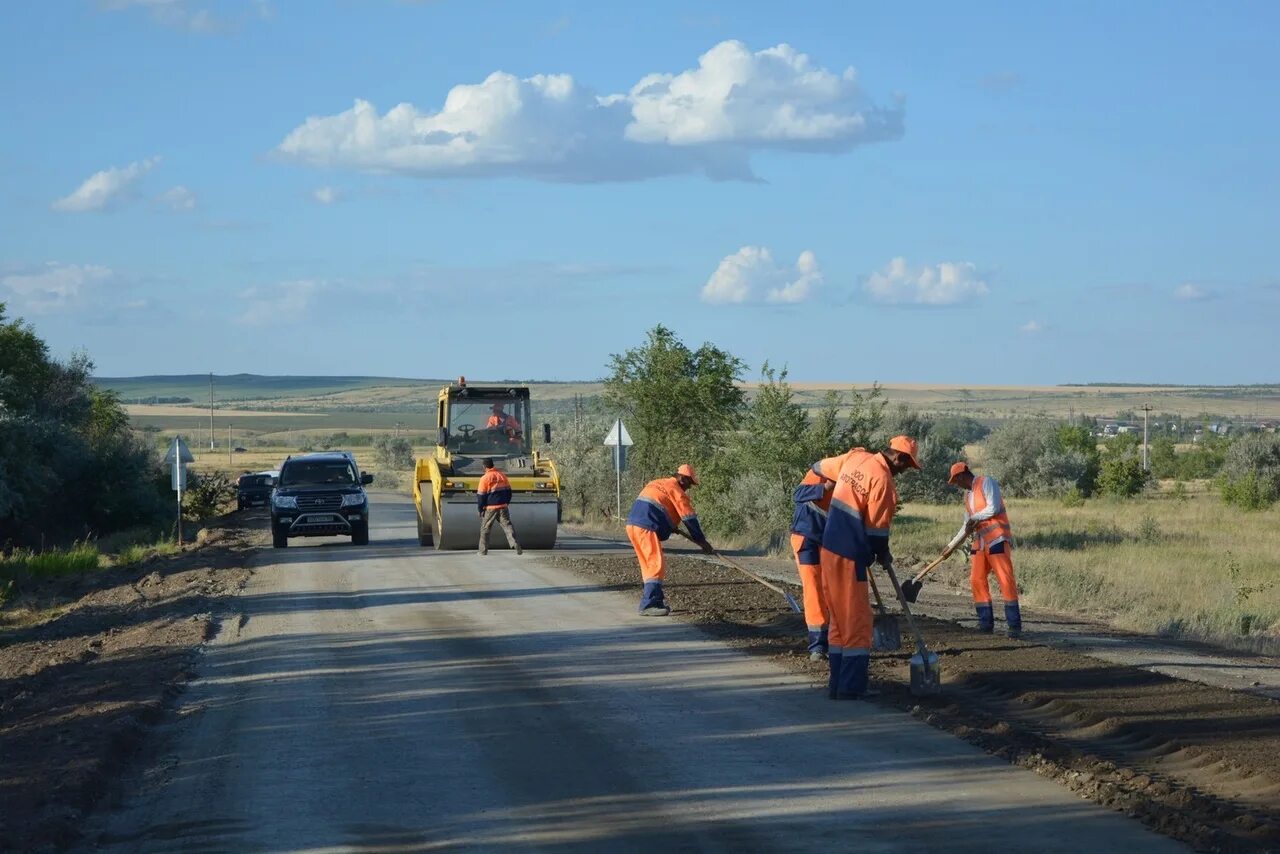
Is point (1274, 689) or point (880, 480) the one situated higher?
point (880, 480)

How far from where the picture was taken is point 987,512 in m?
14.6

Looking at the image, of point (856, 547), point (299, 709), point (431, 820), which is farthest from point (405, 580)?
point (431, 820)

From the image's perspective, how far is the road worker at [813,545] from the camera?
12.1 m

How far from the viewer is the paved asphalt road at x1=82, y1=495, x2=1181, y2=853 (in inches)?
292

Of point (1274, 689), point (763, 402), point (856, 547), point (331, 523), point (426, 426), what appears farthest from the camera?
point (426, 426)

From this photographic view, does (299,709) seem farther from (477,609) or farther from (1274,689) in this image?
(1274,689)

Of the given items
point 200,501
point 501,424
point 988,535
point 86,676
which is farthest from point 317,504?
point 200,501

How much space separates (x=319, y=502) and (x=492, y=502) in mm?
5398

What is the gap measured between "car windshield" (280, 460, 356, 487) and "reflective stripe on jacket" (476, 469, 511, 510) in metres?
5.53

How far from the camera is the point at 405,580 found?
71.6 feet

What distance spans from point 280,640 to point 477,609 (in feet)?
9.92

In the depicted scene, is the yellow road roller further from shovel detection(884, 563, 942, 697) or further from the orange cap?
shovel detection(884, 563, 942, 697)

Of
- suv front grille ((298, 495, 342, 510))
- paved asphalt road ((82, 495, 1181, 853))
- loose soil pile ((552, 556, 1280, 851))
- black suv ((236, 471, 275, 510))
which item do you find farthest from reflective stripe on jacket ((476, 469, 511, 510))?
black suv ((236, 471, 275, 510))

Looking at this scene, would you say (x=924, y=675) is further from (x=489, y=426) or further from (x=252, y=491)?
(x=252, y=491)
